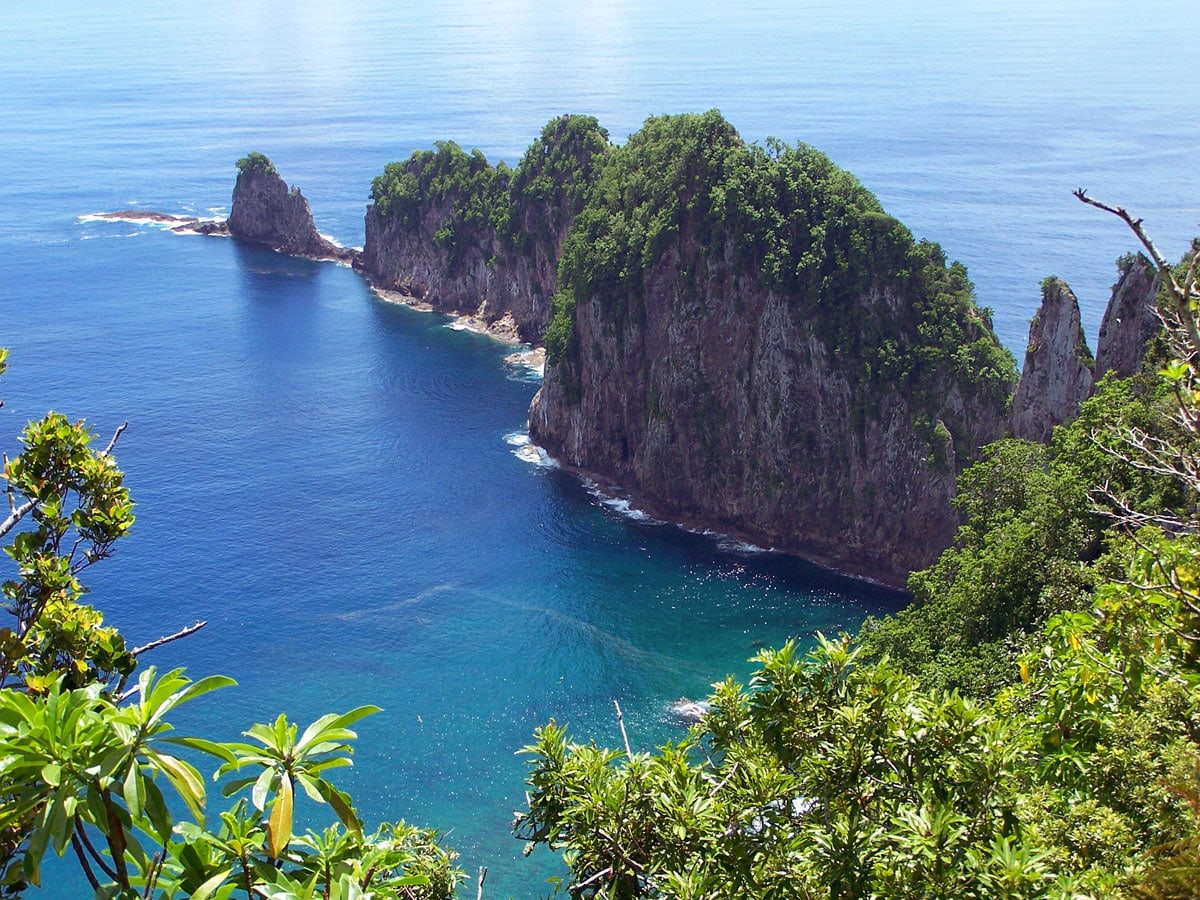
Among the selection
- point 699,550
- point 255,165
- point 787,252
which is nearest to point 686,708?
point 699,550

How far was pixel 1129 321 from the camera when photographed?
63344mm

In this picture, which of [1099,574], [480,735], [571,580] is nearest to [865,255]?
[571,580]

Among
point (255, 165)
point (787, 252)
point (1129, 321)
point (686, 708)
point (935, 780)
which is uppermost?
point (255, 165)

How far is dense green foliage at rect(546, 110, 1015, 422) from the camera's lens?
8294cm

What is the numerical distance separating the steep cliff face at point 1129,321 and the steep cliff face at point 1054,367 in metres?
2.90

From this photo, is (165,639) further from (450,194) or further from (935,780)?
(450,194)

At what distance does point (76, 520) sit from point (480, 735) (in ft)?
152

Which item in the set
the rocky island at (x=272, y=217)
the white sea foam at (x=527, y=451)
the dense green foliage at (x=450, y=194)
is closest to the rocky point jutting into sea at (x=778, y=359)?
the white sea foam at (x=527, y=451)

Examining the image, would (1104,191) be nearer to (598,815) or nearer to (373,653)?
(373,653)

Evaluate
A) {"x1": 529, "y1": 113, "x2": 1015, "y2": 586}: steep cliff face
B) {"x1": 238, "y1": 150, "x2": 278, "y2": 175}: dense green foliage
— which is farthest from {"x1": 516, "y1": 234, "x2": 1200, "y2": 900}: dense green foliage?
{"x1": 238, "y1": 150, "x2": 278, "y2": 175}: dense green foliage

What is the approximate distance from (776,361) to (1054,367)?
934 inches

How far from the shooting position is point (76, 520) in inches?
785

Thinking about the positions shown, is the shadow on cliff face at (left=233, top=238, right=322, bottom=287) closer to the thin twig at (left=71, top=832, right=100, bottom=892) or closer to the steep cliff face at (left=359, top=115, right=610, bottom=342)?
the steep cliff face at (left=359, top=115, right=610, bottom=342)

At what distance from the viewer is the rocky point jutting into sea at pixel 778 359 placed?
268 feet
